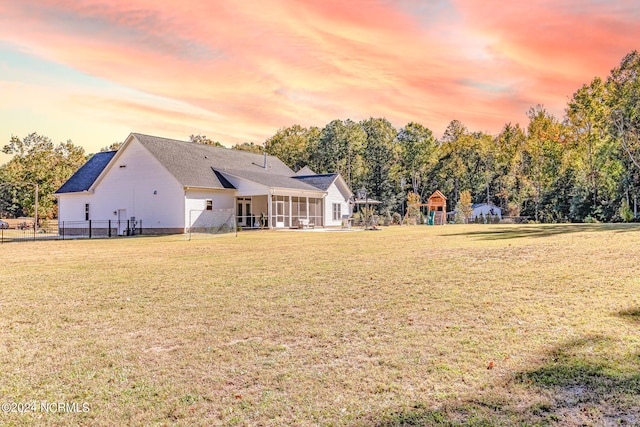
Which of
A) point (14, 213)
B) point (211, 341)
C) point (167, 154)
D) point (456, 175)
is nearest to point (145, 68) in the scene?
point (167, 154)

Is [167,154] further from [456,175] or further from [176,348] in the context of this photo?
[456,175]

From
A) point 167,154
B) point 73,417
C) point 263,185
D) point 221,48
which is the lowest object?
point 73,417

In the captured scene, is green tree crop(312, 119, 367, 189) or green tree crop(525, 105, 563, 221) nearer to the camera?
green tree crop(525, 105, 563, 221)

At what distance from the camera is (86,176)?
3450 centimetres

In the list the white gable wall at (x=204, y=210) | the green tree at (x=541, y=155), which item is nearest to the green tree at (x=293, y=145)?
the green tree at (x=541, y=155)

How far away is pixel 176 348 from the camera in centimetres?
455

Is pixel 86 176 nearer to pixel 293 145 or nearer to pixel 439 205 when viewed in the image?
pixel 293 145

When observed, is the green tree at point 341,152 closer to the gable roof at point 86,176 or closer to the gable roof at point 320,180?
the gable roof at point 320,180

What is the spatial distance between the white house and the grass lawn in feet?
63.1

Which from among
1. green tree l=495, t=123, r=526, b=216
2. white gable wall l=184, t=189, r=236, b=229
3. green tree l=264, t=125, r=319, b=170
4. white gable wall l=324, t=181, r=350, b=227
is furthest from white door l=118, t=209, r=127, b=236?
green tree l=495, t=123, r=526, b=216

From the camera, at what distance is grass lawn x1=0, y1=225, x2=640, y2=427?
3.17 metres

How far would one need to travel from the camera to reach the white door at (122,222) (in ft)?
96.9

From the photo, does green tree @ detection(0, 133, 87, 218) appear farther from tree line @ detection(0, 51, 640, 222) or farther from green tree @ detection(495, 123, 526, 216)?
green tree @ detection(495, 123, 526, 216)

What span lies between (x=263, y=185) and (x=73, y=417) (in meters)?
26.6
